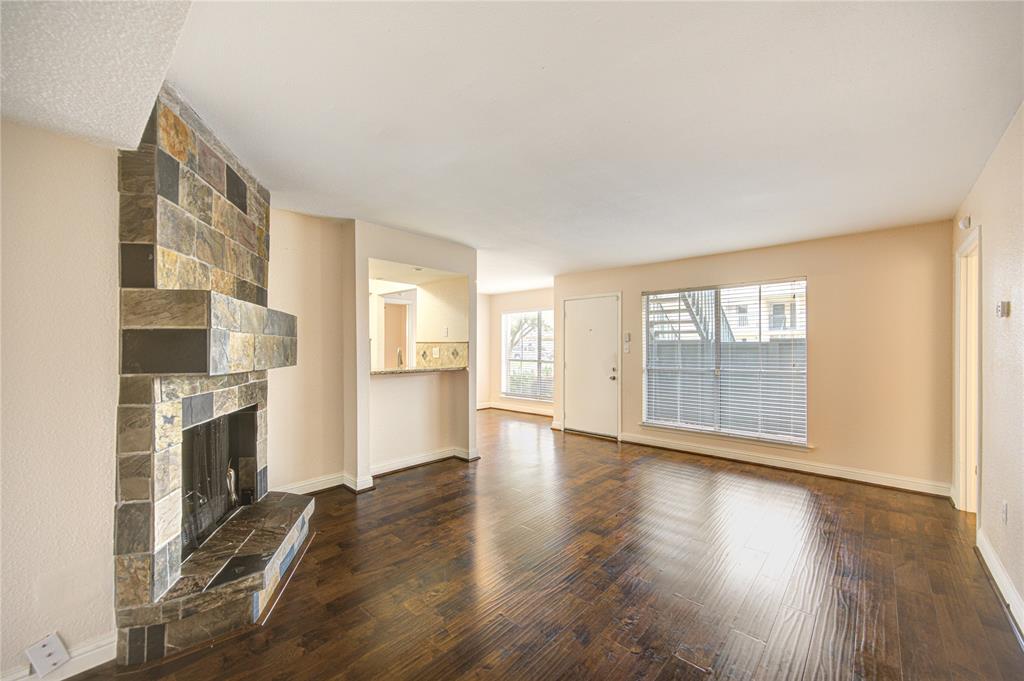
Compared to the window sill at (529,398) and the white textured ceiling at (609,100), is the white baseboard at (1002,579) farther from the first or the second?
the window sill at (529,398)

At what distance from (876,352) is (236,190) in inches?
216

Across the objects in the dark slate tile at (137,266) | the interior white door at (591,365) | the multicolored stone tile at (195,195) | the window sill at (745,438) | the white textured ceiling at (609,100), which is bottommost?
the window sill at (745,438)

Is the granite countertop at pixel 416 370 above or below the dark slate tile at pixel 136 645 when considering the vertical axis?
above

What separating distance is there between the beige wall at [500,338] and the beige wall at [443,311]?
9.34 feet

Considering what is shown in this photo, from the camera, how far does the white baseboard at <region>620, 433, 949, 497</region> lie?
364 centimetres

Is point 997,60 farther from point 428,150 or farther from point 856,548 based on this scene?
Result: point 856,548

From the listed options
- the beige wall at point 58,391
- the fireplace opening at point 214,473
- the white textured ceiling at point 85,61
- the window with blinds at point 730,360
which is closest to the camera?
the white textured ceiling at point 85,61

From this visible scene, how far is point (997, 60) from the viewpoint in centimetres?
156

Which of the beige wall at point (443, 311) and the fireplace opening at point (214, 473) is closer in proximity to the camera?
the fireplace opening at point (214, 473)

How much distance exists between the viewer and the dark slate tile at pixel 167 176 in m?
1.76

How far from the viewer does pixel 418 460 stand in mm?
4461

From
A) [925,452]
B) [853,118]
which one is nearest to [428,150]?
[853,118]

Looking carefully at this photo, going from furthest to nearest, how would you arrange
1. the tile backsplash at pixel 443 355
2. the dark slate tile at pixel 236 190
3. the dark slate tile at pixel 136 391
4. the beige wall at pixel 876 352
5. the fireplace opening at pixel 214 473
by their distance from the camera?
1. the tile backsplash at pixel 443 355
2. the beige wall at pixel 876 352
3. the dark slate tile at pixel 236 190
4. the fireplace opening at pixel 214 473
5. the dark slate tile at pixel 136 391

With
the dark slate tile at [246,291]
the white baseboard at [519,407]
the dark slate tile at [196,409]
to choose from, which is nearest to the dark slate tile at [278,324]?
the dark slate tile at [246,291]
